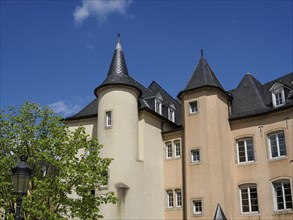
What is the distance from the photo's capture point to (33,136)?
22156 millimetres

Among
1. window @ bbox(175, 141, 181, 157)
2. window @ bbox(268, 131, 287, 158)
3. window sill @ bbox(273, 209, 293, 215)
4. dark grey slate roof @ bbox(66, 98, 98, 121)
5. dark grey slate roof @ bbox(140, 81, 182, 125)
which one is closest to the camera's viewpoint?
window sill @ bbox(273, 209, 293, 215)

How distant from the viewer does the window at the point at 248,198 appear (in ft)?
86.4

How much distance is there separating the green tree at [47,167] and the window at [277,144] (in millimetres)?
11423

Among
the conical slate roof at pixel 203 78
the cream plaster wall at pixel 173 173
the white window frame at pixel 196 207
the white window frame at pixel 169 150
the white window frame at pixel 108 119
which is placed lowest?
the white window frame at pixel 196 207

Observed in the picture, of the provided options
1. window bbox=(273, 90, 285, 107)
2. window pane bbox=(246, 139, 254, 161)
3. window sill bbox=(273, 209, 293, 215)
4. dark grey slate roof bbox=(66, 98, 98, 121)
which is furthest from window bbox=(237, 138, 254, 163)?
dark grey slate roof bbox=(66, 98, 98, 121)

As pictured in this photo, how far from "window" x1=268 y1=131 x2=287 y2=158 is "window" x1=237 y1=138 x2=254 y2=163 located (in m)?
1.42

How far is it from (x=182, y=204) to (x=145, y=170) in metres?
3.53

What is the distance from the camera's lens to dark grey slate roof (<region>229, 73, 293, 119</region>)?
2744 cm

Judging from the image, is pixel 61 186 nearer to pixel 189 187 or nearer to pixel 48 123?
pixel 48 123

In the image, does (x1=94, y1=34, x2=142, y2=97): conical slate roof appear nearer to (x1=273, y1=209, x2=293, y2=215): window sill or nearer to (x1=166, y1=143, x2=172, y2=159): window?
(x1=166, y1=143, x2=172, y2=159): window

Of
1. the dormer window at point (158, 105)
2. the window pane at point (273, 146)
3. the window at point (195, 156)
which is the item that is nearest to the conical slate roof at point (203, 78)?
the dormer window at point (158, 105)

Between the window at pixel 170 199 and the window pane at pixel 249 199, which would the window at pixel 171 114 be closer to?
the window at pixel 170 199

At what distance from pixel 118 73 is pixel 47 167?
34.7 feet

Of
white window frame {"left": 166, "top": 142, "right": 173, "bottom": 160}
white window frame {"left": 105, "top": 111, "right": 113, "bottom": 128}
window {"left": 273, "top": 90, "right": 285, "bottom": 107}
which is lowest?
white window frame {"left": 166, "top": 142, "right": 173, "bottom": 160}
